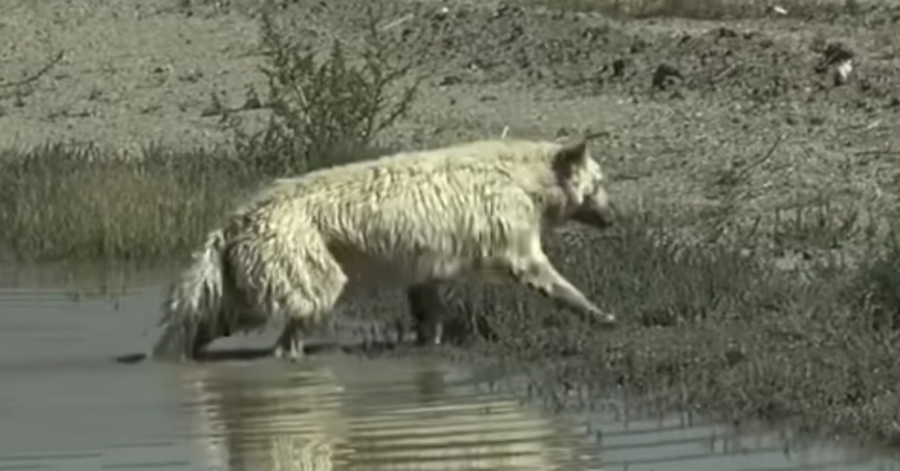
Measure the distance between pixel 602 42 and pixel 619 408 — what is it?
11.6 m

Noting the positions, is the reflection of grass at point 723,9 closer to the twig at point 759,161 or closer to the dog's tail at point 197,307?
the twig at point 759,161

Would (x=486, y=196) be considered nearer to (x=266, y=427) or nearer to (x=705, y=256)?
(x=705, y=256)

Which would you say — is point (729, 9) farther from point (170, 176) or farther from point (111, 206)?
point (111, 206)

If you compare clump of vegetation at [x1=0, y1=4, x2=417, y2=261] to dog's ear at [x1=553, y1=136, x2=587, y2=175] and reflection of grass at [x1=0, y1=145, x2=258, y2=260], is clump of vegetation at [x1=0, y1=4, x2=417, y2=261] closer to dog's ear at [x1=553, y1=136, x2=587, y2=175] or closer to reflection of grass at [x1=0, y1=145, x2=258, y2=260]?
reflection of grass at [x1=0, y1=145, x2=258, y2=260]

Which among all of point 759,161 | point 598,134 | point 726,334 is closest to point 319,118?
point 598,134

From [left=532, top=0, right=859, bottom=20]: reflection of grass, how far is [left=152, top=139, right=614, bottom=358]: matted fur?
1003 cm

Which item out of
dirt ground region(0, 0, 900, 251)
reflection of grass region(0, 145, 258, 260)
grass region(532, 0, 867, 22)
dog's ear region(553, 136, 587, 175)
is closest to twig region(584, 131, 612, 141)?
dirt ground region(0, 0, 900, 251)

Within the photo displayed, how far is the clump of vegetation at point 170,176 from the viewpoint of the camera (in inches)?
612

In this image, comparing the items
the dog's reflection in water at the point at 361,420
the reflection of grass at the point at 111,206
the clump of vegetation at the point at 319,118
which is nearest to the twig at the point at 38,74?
the reflection of grass at the point at 111,206

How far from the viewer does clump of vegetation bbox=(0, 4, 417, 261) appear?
1555 cm

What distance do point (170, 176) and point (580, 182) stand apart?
4358 millimetres

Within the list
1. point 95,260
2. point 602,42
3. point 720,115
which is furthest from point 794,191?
point 602,42

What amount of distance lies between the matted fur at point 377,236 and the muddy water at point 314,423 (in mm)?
256

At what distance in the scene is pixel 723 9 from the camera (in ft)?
75.6
